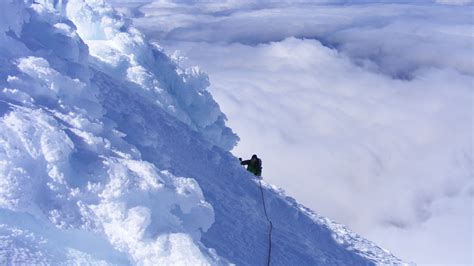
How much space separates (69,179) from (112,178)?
0.69 metres

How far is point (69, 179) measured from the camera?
331 inches

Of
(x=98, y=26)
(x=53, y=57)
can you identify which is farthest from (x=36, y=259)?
(x=98, y=26)

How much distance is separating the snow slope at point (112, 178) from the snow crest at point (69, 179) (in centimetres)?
2

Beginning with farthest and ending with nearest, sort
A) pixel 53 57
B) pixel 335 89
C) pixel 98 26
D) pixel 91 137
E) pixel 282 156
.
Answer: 1. pixel 335 89
2. pixel 282 156
3. pixel 98 26
4. pixel 53 57
5. pixel 91 137

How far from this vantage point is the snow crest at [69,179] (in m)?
7.69

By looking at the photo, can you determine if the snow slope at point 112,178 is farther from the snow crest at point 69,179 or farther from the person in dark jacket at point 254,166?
the person in dark jacket at point 254,166

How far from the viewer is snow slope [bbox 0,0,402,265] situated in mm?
7867

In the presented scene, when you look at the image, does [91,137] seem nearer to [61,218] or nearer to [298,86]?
[61,218]

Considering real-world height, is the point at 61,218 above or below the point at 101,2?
below

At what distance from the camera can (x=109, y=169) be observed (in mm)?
8719

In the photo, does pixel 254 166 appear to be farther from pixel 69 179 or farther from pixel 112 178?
pixel 69 179

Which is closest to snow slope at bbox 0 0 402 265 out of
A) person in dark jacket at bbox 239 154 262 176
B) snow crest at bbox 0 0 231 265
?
snow crest at bbox 0 0 231 265

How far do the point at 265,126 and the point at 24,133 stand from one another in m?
114

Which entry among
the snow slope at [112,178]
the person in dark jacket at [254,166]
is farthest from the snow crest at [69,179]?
the person in dark jacket at [254,166]
